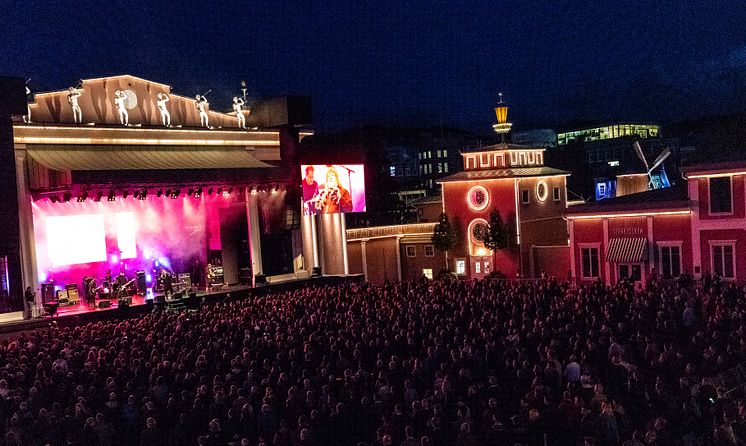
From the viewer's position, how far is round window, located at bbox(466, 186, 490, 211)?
39500 mm

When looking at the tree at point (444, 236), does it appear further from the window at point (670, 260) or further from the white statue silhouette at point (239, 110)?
the window at point (670, 260)

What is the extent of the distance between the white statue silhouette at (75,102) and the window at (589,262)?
1945 centimetres

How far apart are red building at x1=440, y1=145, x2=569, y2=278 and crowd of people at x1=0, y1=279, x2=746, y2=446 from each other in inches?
722

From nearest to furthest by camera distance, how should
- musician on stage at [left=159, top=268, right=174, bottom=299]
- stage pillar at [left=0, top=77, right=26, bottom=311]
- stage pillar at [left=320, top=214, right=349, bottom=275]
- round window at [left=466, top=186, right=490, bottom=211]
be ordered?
stage pillar at [left=0, top=77, right=26, bottom=311]
musician on stage at [left=159, top=268, right=174, bottom=299]
stage pillar at [left=320, top=214, right=349, bottom=275]
round window at [left=466, top=186, right=490, bottom=211]

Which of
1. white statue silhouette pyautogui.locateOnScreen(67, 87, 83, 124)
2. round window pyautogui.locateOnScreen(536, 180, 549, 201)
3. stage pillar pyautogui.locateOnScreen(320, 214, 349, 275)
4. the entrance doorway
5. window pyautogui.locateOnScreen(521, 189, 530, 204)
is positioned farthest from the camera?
round window pyautogui.locateOnScreen(536, 180, 549, 201)

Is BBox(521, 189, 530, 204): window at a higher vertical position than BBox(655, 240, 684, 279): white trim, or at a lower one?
higher

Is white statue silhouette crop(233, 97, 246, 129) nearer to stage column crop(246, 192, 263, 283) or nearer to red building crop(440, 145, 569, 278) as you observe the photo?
stage column crop(246, 192, 263, 283)

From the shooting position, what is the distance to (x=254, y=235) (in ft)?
108

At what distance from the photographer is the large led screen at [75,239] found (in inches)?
1094

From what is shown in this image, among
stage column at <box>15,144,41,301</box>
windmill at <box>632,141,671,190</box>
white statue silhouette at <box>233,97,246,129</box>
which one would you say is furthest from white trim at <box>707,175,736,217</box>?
stage column at <box>15,144,41,301</box>

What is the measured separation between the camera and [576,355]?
13.4 metres

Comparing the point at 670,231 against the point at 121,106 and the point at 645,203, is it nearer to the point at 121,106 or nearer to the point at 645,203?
the point at 645,203

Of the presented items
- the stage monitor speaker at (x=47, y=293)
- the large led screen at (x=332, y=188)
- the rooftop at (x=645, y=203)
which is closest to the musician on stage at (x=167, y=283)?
the stage monitor speaker at (x=47, y=293)

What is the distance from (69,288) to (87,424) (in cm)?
1691
